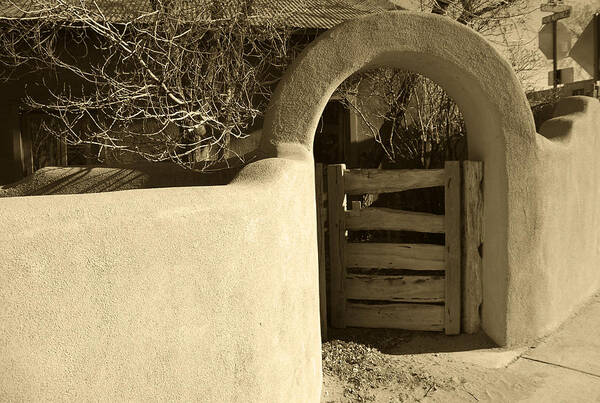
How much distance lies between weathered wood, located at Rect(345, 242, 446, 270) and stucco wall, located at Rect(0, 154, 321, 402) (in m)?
2.28

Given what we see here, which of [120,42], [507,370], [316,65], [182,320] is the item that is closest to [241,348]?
[182,320]

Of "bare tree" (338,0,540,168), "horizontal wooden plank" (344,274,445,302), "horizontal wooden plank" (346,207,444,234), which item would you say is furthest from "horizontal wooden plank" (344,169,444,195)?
"bare tree" (338,0,540,168)

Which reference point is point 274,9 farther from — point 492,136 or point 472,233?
point 472,233

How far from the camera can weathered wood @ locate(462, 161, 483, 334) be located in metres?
4.99

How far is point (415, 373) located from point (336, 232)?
144 centimetres

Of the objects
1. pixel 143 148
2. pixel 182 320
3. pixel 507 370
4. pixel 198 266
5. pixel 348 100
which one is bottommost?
pixel 507 370

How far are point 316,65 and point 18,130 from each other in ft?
21.2

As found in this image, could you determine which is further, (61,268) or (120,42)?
(120,42)

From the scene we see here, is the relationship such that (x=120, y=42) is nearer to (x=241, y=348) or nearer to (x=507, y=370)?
(x=241, y=348)

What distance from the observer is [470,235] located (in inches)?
197

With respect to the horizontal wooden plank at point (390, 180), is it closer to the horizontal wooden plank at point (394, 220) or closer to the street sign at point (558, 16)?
the horizontal wooden plank at point (394, 220)

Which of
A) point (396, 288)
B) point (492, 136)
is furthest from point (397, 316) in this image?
point (492, 136)

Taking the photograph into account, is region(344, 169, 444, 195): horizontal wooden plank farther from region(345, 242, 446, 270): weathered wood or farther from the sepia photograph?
region(345, 242, 446, 270): weathered wood

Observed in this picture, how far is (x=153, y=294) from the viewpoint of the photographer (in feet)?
6.57
